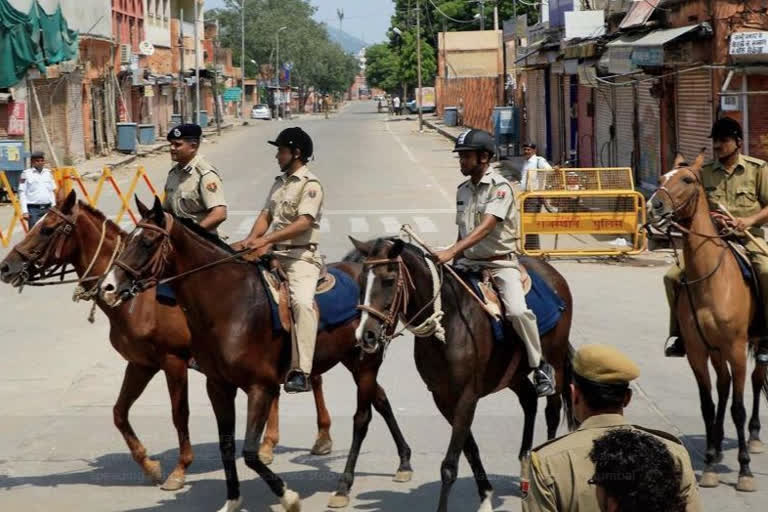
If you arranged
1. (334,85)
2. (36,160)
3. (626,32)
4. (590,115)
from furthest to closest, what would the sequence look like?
1. (334,85)
2. (590,115)
3. (626,32)
4. (36,160)

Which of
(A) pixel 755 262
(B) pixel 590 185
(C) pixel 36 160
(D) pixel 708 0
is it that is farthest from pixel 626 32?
(A) pixel 755 262

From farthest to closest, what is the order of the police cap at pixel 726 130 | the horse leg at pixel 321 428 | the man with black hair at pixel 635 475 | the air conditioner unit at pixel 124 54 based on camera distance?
the air conditioner unit at pixel 124 54 < the horse leg at pixel 321 428 < the police cap at pixel 726 130 < the man with black hair at pixel 635 475

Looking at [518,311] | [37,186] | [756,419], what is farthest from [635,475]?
[37,186]

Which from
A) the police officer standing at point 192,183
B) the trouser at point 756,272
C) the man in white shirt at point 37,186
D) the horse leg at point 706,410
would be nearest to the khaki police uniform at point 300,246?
the police officer standing at point 192,183

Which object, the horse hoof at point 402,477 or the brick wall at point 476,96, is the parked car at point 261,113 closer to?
the brick wall at point 476,96

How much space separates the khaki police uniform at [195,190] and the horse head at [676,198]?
3.02 m

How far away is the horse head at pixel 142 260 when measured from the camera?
25.2ft

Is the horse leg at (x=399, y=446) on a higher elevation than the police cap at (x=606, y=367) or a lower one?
lower

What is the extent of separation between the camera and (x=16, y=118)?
36719 mm

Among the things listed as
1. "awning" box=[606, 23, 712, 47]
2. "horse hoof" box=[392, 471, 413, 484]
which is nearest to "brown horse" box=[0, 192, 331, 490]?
"horse hoof" box=[392, 471, 413, 484]

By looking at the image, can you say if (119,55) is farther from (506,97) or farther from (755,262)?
(755,262)

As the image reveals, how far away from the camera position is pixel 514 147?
48.0m

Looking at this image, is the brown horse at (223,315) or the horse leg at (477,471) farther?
the horse leg at (477,471)

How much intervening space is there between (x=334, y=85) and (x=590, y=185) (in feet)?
417
